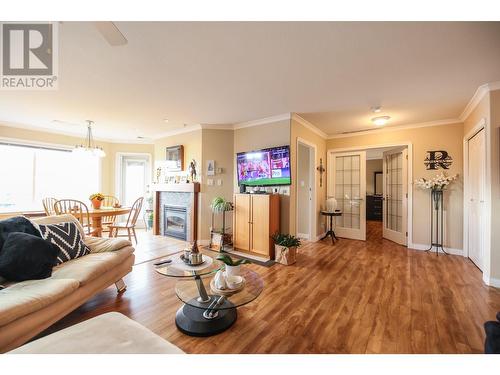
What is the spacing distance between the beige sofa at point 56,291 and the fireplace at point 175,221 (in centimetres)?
223

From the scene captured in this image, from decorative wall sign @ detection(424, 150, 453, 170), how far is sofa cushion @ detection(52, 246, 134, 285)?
5117mm

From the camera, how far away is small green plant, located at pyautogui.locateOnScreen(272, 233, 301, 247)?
3.28 meters

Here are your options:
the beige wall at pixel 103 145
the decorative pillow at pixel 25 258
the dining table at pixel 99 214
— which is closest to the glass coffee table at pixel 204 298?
the decorative pillow at pixel 25 258

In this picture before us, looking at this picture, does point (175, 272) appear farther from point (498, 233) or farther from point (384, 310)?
point (498, 233)

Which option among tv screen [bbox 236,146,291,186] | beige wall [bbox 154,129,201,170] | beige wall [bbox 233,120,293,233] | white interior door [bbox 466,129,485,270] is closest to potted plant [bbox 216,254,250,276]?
beige wall [bbox 233,120,293,233]

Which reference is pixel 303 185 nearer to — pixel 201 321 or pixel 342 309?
pixel 342 309

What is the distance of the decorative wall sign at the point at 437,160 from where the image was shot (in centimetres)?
379

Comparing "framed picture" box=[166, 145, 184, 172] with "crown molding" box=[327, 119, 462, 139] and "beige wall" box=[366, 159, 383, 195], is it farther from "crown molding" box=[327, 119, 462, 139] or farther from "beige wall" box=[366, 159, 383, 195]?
"beige wall" box=[366, 159, 383, 195]

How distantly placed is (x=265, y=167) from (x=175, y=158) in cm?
224

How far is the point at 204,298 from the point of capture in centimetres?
177

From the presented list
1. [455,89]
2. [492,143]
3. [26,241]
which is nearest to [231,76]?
[26,241]

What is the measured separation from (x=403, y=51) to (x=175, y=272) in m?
2.82

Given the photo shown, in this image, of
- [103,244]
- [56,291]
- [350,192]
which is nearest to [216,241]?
[103,244]

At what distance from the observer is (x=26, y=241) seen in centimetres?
171
